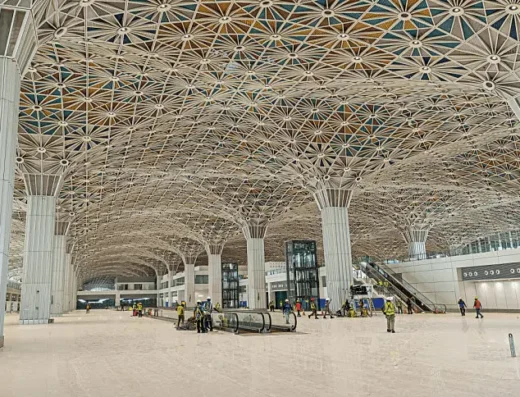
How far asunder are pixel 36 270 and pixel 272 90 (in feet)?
68.2

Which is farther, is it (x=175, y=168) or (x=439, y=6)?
(x=175, y=168)

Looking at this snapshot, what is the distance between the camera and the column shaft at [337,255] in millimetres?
39875

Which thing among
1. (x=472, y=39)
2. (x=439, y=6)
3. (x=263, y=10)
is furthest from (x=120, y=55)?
(x=472, y=39)

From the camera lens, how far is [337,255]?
133 feet

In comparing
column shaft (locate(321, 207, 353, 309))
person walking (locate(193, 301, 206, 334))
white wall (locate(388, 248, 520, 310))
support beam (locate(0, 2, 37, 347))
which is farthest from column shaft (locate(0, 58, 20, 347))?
white wall (locate(388, 248, 520, 310))

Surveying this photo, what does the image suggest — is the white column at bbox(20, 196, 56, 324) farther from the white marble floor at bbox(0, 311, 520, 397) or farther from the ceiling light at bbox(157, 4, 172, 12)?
the ceiling light at bbox(157, 4, 172, 12)

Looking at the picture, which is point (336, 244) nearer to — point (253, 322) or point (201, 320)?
point (253, 322)

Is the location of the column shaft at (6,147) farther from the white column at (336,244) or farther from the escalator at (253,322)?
the white column at (336,244)

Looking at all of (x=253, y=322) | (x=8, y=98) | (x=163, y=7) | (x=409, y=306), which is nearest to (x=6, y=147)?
(x=8, y=98)

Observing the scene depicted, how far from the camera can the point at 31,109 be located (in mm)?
29547

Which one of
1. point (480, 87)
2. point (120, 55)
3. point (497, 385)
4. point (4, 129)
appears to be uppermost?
point (120, 55)

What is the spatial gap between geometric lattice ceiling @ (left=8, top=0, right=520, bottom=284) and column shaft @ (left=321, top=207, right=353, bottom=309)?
2.95 m

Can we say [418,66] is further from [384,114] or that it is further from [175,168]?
[175,168]

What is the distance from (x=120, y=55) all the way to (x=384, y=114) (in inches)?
725
